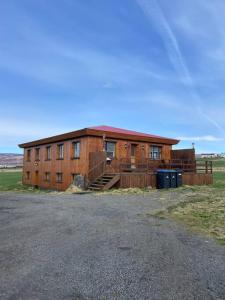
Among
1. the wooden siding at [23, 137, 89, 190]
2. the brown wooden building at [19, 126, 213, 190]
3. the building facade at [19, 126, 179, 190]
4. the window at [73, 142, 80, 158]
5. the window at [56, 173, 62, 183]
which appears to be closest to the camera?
the brown wooden building at [19, 126, 213, 190]

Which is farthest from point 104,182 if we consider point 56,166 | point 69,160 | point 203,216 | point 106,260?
point 106,260

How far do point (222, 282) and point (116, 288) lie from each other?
5.31ft

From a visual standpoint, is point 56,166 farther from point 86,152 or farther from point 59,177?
point 86,152

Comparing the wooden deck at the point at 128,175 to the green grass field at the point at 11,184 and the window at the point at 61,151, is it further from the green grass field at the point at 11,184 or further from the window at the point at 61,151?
the green grass field at the point at 11,184

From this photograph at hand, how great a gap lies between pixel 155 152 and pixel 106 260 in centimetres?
2222

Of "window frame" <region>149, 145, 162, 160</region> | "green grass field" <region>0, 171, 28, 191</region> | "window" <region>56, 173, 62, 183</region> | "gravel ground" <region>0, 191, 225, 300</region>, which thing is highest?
"window frame" <region>149, 145, 162, 160</region>

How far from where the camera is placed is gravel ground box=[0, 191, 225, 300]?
14.9 ft

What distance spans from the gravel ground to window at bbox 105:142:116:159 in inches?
554

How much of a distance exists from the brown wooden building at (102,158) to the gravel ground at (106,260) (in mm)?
11773

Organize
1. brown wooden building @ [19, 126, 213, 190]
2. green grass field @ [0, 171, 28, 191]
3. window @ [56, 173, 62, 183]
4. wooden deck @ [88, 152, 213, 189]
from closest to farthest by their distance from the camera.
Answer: wooden deck @ [88, 152, 213, 189], brown wooden building @ [19, 126, 213, 190], window @ [56, 173, 62, 183], green grass field @ [0, 171, 28, 191]

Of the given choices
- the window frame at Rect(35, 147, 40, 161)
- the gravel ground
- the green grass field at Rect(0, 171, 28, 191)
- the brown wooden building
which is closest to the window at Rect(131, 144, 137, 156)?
the brown wooden building

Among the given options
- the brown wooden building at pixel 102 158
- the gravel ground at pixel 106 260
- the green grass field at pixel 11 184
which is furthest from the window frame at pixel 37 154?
the gravel ground at pixel 106 260

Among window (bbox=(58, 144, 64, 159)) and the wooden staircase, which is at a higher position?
window (bbox=(58, 144, 64, 159))

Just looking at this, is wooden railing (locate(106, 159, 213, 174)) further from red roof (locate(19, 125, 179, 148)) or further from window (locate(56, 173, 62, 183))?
window (locate(56, 173, 62, 183))
